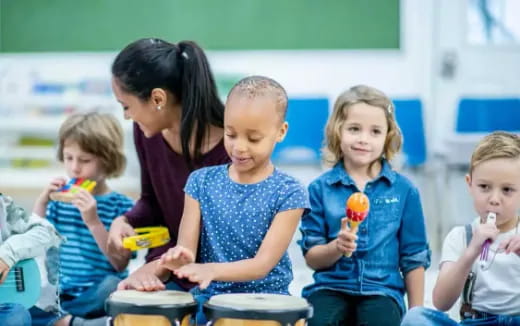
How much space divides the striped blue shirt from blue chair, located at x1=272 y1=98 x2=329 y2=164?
287cm

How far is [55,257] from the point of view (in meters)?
2.82

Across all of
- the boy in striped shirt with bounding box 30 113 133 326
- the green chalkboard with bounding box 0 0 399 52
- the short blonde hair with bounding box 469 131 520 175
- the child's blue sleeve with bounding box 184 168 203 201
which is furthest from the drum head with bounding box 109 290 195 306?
the green chalkboard with bounding box 0 0 399 52

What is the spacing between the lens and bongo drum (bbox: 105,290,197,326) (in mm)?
2055

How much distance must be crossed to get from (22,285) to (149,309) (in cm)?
73

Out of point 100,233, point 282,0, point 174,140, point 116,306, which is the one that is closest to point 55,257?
point 100,233

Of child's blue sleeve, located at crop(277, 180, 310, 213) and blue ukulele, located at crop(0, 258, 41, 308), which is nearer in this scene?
child's blue sleeve, located at crop(277, 180, 310, 213)

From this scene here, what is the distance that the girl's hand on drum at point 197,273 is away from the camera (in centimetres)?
212

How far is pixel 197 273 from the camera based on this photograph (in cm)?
212

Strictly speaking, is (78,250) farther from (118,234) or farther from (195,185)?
(195,185)

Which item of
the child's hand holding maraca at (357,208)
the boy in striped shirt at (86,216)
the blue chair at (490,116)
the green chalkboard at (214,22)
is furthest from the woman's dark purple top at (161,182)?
the green chalkboard at (214,22)

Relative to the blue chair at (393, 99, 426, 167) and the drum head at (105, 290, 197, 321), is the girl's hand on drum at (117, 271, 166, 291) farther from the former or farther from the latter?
the blue chair at (393, 99, 426, 167)

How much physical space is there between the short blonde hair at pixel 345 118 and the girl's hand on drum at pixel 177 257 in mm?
766

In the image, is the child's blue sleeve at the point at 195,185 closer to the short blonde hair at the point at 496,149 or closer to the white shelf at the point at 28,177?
the short blonde hair at the point at 496,149

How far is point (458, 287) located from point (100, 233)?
1.14 meters
